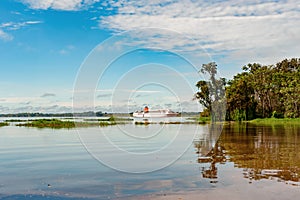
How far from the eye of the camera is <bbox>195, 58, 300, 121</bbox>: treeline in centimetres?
6444

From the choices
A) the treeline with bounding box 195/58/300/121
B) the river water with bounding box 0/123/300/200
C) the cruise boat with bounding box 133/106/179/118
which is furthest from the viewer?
the treeline with bounding box 195/58/300/121

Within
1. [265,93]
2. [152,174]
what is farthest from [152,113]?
[265,93]

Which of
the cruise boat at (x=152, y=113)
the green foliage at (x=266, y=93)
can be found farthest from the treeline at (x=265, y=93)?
the cruise boat at (x=152, y=113)

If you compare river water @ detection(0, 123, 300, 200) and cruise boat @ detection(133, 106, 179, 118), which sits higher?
cruise boat @ detection(133, 106, 179, 118)

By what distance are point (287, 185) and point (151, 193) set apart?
3524mm

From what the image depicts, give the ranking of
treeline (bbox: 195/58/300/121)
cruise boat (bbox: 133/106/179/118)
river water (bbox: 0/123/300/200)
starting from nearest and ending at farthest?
1. river water (bbox: 0/123/300/200)
2. cruise boat (bbox: 133/106/179/118)
3. treeline (bbox: 195/58/300/121)

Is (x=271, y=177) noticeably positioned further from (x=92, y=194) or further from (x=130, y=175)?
(x=92, y=194)

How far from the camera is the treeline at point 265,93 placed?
64.4 metres

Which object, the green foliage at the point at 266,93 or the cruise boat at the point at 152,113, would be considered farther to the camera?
the green foliage at the point at 266,93

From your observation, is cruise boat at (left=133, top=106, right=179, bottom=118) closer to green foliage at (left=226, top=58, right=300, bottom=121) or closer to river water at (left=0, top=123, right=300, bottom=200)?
river water at (left=0, top=123, right=300, bottom=200)

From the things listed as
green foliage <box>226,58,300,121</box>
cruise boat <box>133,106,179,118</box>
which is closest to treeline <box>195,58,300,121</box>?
green foliage <box>226,58,300,121</box>

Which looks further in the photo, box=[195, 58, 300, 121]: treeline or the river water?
box=[195, 58, 300, 121]: treeline

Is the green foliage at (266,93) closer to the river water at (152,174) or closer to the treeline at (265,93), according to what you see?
the treeline at (265,93)

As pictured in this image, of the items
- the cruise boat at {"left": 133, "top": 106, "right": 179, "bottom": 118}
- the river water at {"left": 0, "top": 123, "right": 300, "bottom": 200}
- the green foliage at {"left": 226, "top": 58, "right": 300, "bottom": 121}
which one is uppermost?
the green foliage at {"left": 226, "top": 58, "right": 300, "bottom": 121}
